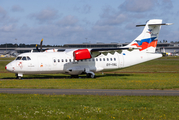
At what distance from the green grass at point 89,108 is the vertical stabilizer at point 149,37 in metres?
19.1

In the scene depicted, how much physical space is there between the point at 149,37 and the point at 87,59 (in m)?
10.1

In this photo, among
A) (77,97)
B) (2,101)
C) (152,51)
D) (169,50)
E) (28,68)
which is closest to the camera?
(2,101)

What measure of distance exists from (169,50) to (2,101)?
177909mm

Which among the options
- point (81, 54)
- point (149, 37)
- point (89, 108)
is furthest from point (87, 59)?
point (89, 108)

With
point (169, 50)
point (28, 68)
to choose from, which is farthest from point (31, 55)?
point (169, 50)

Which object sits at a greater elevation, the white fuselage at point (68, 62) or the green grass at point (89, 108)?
the white fuselage at point (68, 62)

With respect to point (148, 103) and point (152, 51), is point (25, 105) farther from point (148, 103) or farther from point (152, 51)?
point (152, 51)

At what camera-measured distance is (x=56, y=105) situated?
1390cm

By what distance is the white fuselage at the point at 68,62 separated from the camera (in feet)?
96.7

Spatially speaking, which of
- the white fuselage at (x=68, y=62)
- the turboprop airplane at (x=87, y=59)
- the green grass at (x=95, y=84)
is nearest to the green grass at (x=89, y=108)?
the green grass at (x=95, y=84)

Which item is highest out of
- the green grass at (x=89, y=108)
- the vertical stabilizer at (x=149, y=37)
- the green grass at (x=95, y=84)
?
the vertical stabilizer at (x=149, y=37)

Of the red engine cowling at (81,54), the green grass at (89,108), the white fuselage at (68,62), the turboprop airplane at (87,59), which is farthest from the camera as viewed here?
the red engine cowling at (81,54)

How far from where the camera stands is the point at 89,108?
1302 centimetres

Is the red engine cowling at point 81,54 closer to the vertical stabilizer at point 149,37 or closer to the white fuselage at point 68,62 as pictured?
the white fuselage at point 68,62
